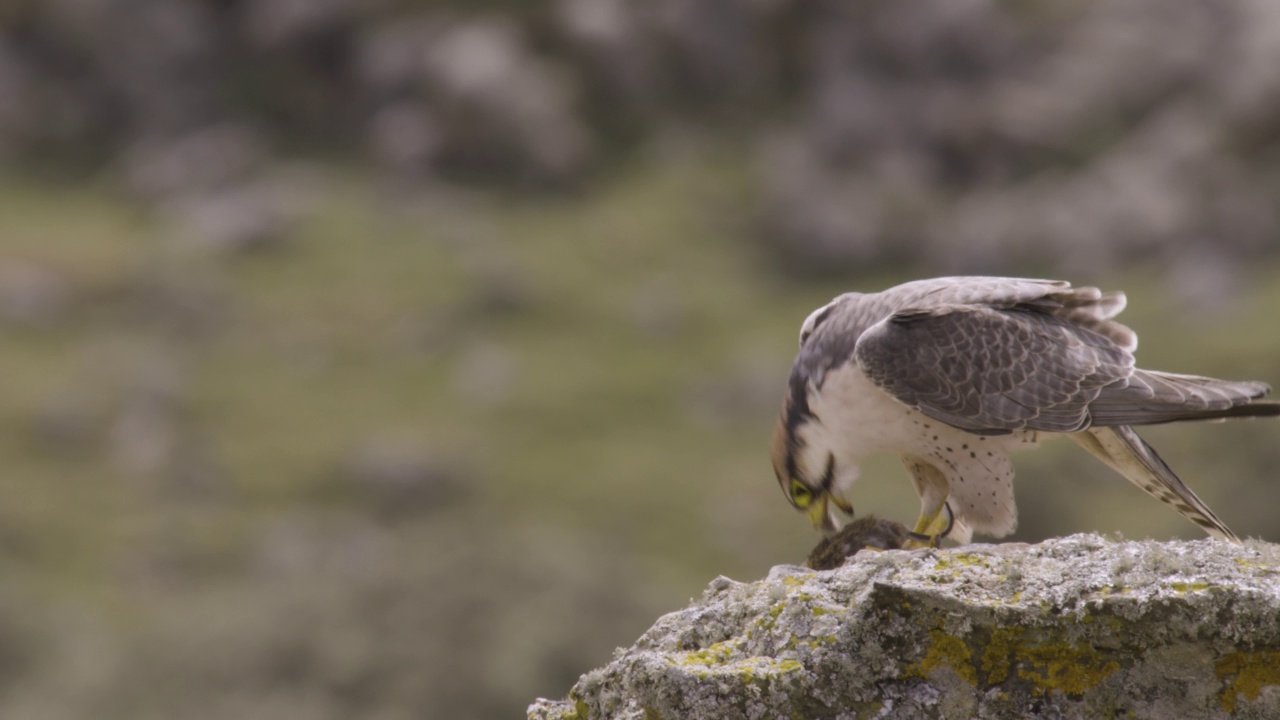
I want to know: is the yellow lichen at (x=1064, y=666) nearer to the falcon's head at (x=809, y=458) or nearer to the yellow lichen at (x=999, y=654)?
the yellow lichen at (x=999, y=654)

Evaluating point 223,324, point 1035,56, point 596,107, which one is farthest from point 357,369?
point 1035,56

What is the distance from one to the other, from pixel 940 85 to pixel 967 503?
2655 inches

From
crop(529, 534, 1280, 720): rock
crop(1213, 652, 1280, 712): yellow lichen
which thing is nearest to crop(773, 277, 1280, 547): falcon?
crop(529, 534, 1280, 720): rock

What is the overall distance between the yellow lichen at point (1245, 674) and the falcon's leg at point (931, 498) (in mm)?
1986

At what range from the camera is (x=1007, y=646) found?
4.48 meters

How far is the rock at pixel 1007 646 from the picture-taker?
14.2 ft

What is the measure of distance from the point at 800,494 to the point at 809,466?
0.66 ft

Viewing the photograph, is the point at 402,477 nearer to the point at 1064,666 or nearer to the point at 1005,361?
the point at 1005,361

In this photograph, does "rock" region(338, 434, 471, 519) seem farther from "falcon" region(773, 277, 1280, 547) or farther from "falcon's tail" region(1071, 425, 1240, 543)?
"falcon's tail" region(1071, 425, 1240, 543)

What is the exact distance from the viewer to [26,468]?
40.8 metres

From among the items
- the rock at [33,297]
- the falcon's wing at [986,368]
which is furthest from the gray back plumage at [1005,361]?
the rock at [33,297]

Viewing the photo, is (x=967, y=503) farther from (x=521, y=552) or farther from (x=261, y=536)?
(x=261, y=536)

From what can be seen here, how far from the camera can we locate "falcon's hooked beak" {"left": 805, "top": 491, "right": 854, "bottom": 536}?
6.95 meters

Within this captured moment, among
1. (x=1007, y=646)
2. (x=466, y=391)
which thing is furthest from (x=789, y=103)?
(x=1007, y=646)
